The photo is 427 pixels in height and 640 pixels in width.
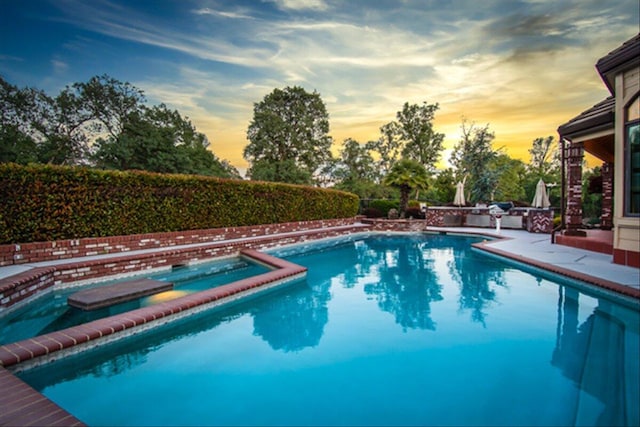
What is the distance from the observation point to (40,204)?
25.3 feet

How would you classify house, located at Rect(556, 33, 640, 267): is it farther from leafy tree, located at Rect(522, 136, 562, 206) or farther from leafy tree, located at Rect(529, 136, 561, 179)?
leafy tree, located at Rect(529, 136, 561, 179)

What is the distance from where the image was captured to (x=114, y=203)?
9086 millimetres

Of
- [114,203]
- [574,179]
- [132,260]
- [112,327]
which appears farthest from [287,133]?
[112,327]

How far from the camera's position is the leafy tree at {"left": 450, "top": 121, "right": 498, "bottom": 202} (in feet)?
79.0

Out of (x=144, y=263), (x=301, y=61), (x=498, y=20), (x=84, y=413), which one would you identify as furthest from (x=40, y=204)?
(x=498, y=20)

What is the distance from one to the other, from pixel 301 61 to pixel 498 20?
7740 millimetres

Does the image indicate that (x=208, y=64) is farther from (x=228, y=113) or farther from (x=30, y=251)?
(x=30, y=251)

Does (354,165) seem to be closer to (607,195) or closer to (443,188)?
(443,188)

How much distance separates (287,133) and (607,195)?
21.2 m

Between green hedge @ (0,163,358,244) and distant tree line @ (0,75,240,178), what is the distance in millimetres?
10492

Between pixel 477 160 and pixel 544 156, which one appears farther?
pixel 544 156

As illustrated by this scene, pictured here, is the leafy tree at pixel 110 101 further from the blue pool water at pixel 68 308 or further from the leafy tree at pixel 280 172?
the blue pool water at pixel 68 308

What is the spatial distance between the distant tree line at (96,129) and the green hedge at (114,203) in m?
10.5

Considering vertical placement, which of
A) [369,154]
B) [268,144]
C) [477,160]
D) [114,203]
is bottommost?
[114,203]
